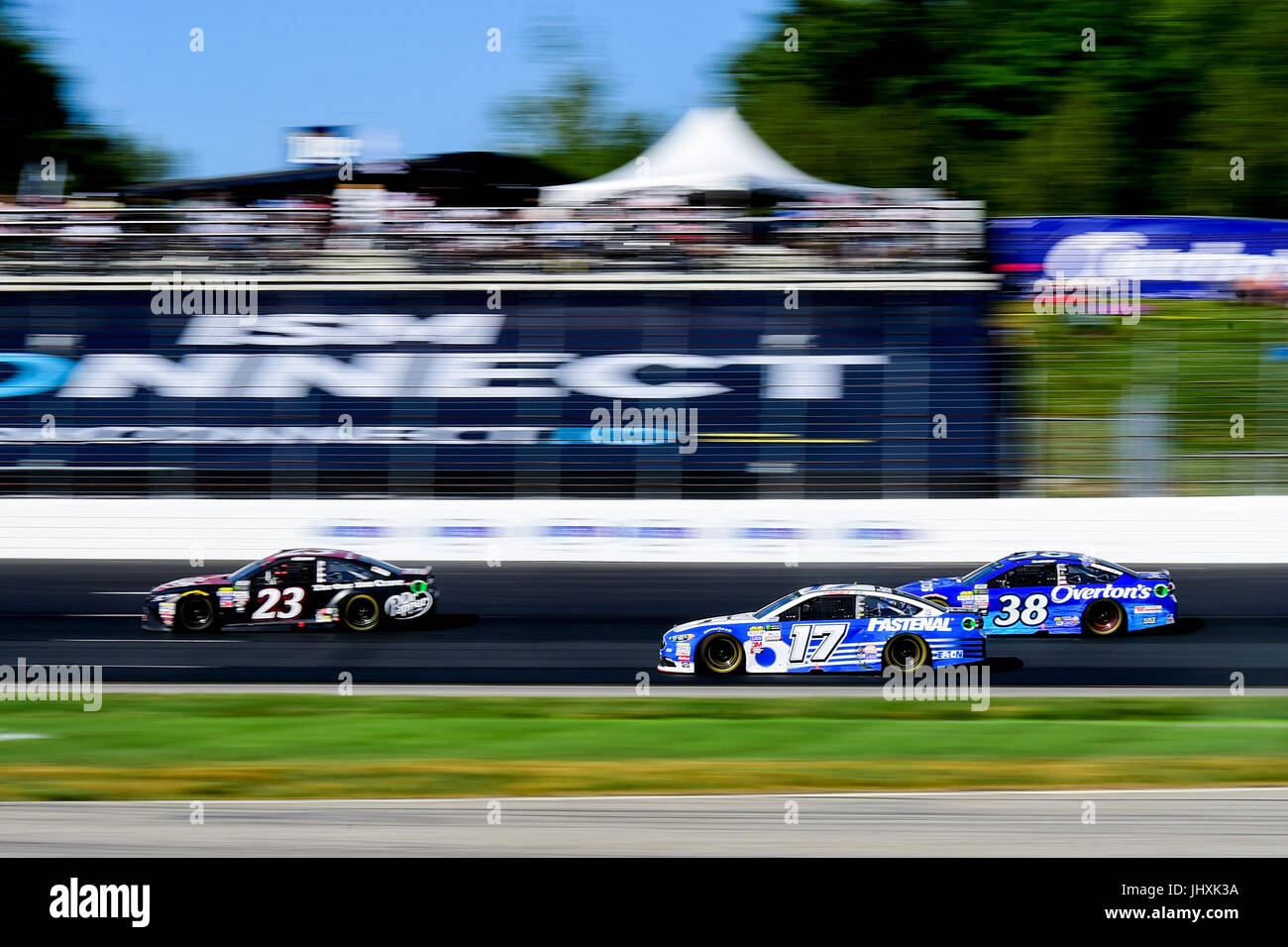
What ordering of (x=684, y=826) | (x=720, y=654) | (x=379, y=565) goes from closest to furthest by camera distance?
(x=684, y=826) < (x=720, y=654) < (x=379, y=565)

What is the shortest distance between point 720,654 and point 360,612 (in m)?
4.00

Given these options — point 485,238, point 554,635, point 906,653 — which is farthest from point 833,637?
point 485,238

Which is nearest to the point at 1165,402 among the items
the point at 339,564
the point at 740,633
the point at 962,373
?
the point at 962,373

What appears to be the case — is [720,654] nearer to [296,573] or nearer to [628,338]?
[296,573]

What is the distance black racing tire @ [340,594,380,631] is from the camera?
1419 centimetres

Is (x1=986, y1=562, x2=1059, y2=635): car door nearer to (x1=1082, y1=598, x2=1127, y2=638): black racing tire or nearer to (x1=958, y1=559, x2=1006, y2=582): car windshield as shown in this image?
(x1=958, y1=559, x2=1006, y2=582): car windshield

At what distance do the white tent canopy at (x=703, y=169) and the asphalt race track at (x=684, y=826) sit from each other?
16139 millimetres

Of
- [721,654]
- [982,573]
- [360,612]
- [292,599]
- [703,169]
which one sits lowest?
[721,654]

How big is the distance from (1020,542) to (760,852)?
11.3 meters

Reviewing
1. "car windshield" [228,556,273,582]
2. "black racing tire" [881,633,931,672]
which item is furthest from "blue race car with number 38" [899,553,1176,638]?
"car windshield" [228,556,273,582]

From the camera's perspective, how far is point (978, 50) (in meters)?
43.4

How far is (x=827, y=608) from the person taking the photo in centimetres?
1198

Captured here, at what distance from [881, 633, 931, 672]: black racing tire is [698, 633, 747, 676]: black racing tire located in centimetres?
117

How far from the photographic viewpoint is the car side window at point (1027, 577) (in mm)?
13500
